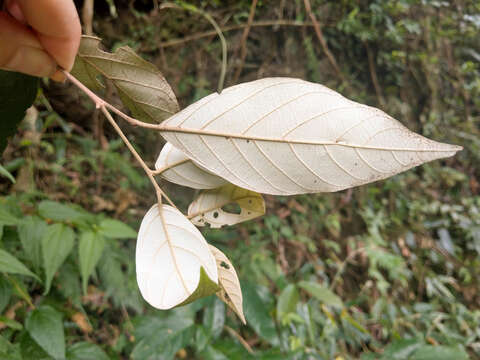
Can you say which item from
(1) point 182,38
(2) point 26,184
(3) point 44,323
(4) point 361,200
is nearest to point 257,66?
(1) point 182,38

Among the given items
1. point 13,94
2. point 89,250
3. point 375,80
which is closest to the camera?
point 13,94

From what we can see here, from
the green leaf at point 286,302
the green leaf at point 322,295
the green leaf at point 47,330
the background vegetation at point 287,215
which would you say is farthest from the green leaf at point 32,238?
the green leaf at point 322,295

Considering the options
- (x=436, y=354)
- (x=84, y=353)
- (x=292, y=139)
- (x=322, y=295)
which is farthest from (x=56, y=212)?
(x=436, y=354)

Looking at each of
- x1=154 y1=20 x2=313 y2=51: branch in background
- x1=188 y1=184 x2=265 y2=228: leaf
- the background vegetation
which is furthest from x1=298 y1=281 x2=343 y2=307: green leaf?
x1=154 y1=20 x2=313 y2=51: branch in background

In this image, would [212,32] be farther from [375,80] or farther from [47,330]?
[47,330]

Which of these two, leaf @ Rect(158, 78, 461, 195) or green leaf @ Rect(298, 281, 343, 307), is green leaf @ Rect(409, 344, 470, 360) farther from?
leaf @ Rect(158, 78, 461, 195)

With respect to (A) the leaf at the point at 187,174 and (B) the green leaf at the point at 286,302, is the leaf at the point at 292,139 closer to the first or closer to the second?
(A) the leaf at the point at 187,174
